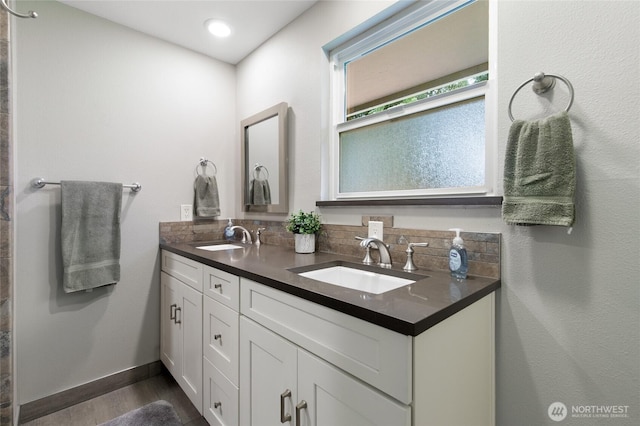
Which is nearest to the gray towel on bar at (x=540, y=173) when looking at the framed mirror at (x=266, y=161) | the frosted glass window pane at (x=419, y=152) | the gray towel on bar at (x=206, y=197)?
the frosted glass window pane at (x=419, y=152)

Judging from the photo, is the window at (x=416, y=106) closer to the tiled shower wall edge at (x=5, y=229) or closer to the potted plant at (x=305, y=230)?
the potted plant at (x=305, y=230)

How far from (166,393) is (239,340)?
3.36 feet

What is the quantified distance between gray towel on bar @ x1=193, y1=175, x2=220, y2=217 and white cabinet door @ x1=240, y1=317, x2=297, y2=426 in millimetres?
1216

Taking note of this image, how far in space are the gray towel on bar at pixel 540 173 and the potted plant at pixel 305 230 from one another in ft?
3.05

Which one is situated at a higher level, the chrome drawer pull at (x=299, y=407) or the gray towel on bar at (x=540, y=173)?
the gray towel on bar at (x=540, y=173)

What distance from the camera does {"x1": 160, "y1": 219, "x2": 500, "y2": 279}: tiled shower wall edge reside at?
106 cm

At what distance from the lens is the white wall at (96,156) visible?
1581 mm

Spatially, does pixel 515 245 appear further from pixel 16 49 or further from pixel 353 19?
pixel 16 49

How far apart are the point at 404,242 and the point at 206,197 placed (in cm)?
156

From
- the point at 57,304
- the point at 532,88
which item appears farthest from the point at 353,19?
the point at 57,304

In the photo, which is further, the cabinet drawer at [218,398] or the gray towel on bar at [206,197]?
the gray towel on bar at [206,197]

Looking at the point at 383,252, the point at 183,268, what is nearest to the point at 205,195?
the point at 183,268

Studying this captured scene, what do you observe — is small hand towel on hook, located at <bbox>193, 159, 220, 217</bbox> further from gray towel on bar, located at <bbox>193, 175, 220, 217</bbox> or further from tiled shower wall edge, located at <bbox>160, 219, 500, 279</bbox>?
tiled shower wall edge, located at <bbox>160, 219, 500, 279</bbox>

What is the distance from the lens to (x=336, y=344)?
32.2 inches
